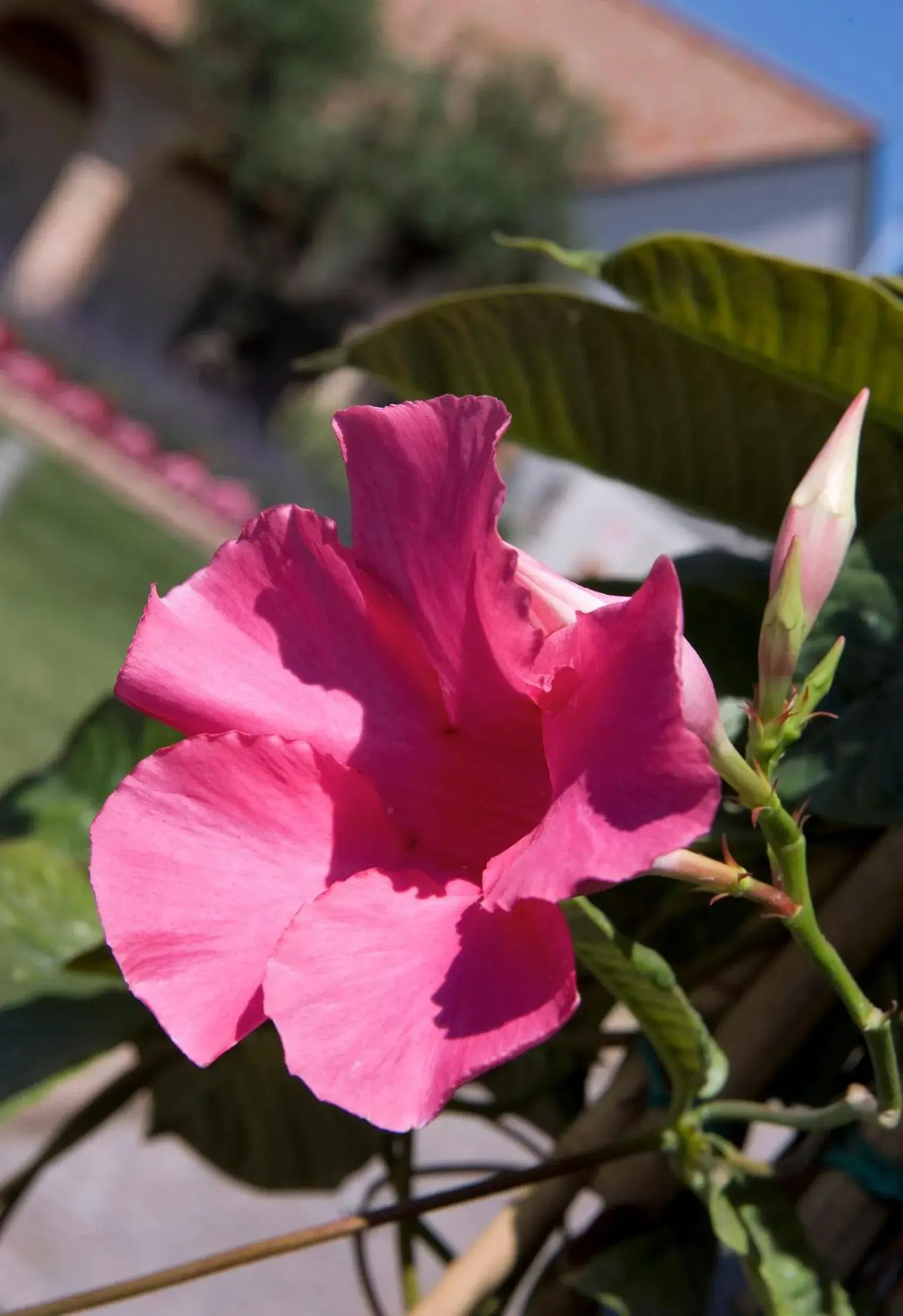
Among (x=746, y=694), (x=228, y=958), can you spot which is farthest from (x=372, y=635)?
(x=746, y=694)

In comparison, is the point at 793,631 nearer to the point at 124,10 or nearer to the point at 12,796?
the point at 12,796

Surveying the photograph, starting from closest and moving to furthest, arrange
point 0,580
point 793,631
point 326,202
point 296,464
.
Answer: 1. point 793,631
2. point 0,580
3. point 296,464
4. point 326,202

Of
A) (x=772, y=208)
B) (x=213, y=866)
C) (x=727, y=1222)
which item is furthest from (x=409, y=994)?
(x=772, y=208)

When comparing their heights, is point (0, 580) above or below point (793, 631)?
below

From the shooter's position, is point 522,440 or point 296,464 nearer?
point 522,440

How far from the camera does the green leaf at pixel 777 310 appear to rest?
442 millimetres

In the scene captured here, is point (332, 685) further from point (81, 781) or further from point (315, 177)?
point (315, 177)

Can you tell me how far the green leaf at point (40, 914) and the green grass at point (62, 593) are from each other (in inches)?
101

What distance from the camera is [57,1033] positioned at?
1.74 ft

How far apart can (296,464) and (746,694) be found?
875 centimetres

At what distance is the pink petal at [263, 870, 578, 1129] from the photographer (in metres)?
0.27

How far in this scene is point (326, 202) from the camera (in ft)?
38.3

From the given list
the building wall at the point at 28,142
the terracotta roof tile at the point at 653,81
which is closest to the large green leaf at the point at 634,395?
the terracotta roof tile at the point at 653,81

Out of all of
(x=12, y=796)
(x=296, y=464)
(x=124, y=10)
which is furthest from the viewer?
(x=124, y=10)
